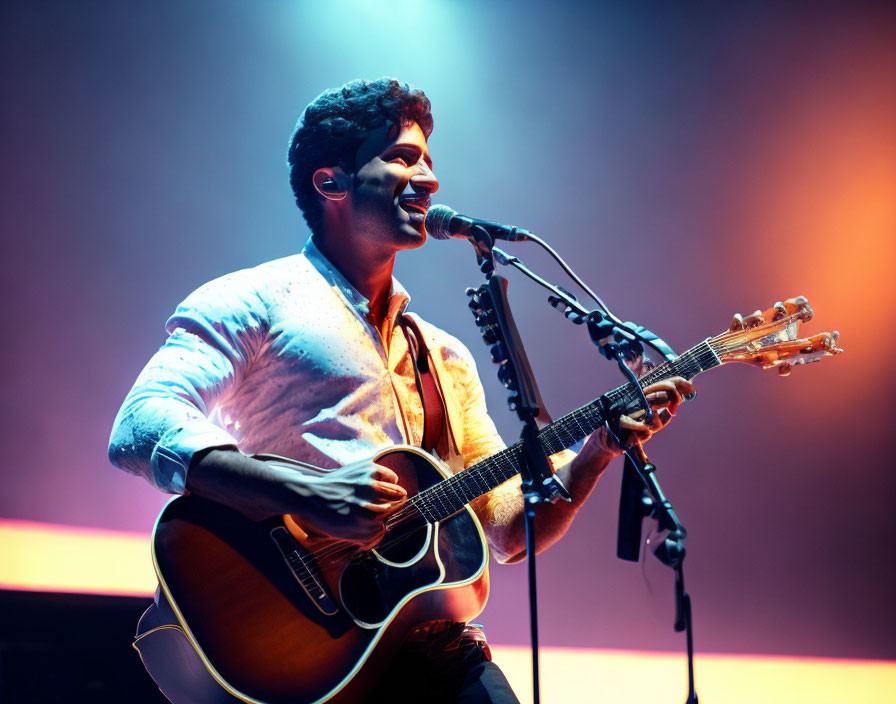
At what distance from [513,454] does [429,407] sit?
44cm

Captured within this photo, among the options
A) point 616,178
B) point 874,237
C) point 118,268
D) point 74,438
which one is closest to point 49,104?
point 118,268

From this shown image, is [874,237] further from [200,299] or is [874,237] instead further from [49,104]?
[49,104]

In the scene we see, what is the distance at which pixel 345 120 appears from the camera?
8.32 feet

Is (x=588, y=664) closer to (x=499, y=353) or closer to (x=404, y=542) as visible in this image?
(x=404, y=542)

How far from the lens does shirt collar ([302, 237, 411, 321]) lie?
242cm

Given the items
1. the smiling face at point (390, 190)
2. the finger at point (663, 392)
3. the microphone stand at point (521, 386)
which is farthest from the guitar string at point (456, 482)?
the smiling face at point (390, 190)

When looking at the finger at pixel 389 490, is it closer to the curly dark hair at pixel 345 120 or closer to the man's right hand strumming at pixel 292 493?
the man's right hand strumming at pixel 292 493

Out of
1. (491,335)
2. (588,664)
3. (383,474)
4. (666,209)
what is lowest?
(588,664)

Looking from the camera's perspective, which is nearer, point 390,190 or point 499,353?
point 499,353

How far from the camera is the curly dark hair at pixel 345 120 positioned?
253 cm

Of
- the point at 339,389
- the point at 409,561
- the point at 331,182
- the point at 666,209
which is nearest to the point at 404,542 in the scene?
the point at 409,561

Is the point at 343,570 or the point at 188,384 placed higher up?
the point at 188,384

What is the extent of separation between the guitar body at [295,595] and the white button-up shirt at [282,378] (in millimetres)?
208

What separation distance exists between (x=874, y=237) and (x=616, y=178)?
1.32m
